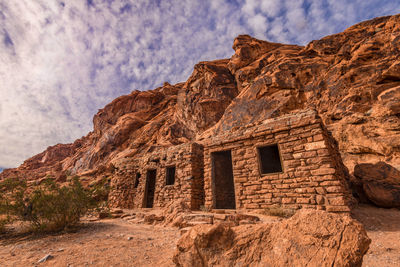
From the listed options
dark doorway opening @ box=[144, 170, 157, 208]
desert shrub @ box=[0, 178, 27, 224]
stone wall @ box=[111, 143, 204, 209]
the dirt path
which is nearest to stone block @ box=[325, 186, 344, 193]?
the dirt path

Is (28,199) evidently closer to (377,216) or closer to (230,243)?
(230,243)

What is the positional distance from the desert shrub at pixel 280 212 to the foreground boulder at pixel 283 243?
408cm

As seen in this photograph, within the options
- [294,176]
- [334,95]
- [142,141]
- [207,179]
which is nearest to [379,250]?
[294,176]

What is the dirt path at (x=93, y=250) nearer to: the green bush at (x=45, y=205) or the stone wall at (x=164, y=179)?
the green bush at (x=45, y=205)

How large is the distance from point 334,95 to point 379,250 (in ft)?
37.2

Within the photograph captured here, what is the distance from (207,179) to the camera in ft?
26.9

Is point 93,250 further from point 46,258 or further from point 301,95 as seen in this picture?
point 301,95

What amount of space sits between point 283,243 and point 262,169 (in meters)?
5.50

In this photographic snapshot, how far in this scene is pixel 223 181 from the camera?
9.34 m

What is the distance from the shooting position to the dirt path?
2865 mm

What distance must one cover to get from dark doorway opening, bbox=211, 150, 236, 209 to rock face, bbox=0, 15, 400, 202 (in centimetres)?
525

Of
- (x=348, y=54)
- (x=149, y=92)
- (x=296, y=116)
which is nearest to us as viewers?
(x=296, y=116)

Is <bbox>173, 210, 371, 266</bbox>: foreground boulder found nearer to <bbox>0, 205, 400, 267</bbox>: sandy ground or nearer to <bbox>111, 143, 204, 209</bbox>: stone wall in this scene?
<bbox>0, 205, 400, 267</bbox>: sandy ground

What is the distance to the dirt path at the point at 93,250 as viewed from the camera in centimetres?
287
